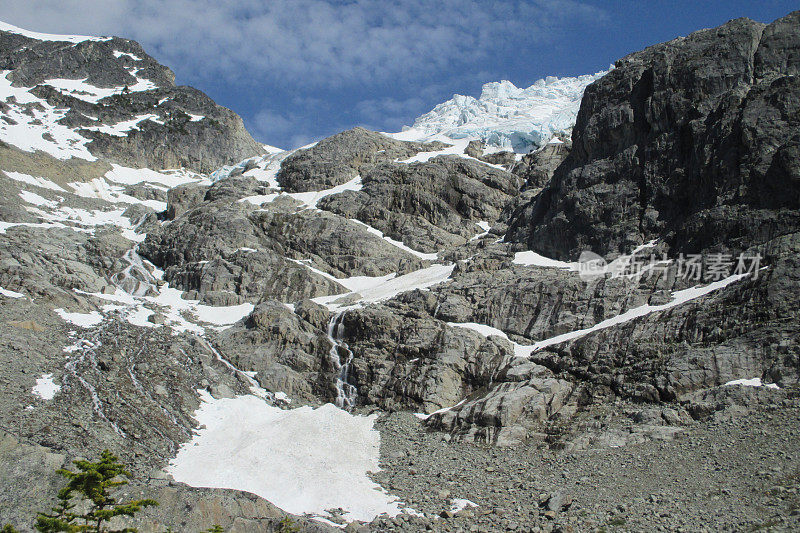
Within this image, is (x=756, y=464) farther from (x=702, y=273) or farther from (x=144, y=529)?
(x=144, y=529)

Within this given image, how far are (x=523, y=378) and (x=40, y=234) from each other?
5508cm

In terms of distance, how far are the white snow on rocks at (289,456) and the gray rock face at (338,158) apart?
182 ft

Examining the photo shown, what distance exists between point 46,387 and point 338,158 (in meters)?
68.6

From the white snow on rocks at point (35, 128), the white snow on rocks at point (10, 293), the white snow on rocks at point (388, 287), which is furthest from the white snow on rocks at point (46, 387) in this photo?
the white snow on rocks at point (35, 128)

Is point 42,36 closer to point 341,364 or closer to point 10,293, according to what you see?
point 10,293

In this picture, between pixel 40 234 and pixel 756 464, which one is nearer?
pixel 756 464

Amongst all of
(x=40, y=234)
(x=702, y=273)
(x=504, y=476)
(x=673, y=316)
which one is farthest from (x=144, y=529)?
(x=40, y=234)

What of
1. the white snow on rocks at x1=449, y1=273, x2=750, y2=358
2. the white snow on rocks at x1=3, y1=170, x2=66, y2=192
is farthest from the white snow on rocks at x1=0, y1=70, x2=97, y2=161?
the white snow on rocks at x1=449, y1=273, x2=750, y2=358

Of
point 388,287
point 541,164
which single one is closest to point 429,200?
point 541,164

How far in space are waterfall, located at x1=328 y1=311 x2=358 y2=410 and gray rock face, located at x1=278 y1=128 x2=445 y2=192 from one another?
145 feet

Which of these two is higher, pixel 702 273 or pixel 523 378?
pixel 702 273

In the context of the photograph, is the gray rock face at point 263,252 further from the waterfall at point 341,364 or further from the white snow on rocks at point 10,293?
the white snow on rocks at point 10,293

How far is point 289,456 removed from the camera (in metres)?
32.2

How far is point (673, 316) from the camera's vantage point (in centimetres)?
3706
